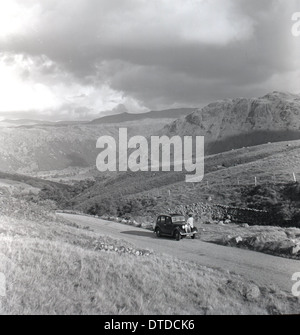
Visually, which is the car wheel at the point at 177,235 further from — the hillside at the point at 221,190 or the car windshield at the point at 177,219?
the hillside at the point at 221,190

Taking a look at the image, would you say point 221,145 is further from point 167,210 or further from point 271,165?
point 167,210

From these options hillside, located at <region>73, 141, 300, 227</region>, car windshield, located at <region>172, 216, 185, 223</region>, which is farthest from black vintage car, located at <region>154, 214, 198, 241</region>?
hillside, located at <region>73, 141, 300, 227</region>

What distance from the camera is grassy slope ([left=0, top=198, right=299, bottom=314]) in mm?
10188

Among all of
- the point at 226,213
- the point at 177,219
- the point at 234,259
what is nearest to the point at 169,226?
the point at 177,219

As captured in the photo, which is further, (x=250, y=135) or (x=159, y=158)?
(x=250, y=135)

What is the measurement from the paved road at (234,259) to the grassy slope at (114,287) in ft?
3.82

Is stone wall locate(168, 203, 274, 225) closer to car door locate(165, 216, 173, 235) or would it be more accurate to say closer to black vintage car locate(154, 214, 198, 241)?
black vintage car locate(154, 214, 198, 241)

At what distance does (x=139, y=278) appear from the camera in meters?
12.8

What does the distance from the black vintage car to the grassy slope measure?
8.92 metres

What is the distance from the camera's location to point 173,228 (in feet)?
82.9

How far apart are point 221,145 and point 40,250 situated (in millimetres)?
185547

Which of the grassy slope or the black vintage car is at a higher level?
the black vintage car

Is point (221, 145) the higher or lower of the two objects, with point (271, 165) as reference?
higher
